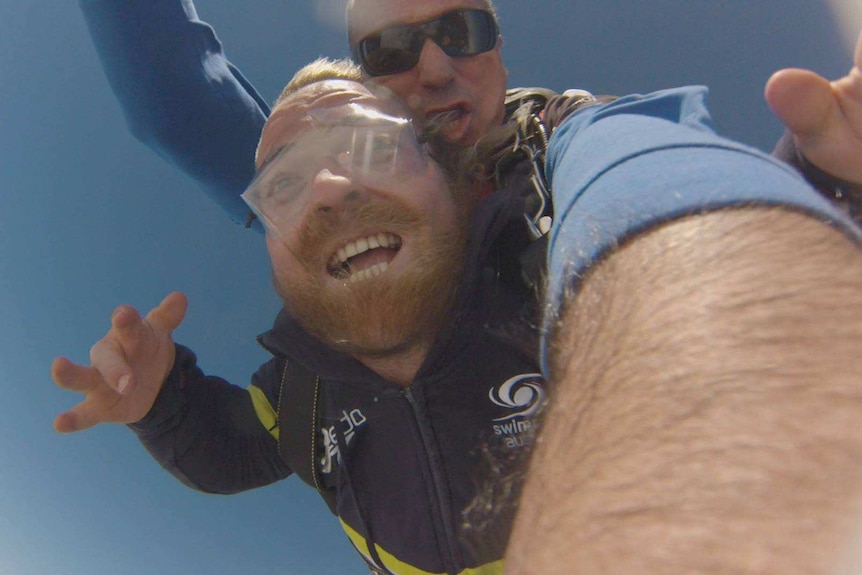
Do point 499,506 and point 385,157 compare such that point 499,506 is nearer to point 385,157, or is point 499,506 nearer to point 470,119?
point 385,157

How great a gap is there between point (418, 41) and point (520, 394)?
106 cm

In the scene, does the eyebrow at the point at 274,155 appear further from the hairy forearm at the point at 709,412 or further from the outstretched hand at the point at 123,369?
the hairy forearm at the point at 709,412

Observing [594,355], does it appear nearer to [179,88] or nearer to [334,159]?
[334,159]

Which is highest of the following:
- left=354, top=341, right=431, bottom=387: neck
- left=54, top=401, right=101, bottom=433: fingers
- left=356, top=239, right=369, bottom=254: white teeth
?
left=356, top=239, right=369, bottom=254: white teeth

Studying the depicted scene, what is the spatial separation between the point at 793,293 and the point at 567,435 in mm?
174

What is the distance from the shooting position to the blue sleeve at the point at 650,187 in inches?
13.5

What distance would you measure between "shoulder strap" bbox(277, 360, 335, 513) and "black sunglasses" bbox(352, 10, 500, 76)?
92 cm

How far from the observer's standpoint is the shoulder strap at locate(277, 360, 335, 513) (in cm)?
96

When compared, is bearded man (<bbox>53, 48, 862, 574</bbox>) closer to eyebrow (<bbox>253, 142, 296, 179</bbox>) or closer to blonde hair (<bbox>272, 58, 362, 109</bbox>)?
eyebrow (<bbox>253, 142, 296, 179</bbox>)

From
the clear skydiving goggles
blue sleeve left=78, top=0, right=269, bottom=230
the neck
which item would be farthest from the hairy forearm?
blue sleeve left=78, top=0, right=269, bottom=230

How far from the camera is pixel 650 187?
15.1 inches

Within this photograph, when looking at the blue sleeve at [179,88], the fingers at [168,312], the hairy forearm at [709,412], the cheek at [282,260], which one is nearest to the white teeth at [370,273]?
the cheek at [282,260]

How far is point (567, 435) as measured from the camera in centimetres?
31

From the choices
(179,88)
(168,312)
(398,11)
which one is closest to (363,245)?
(168,312)
